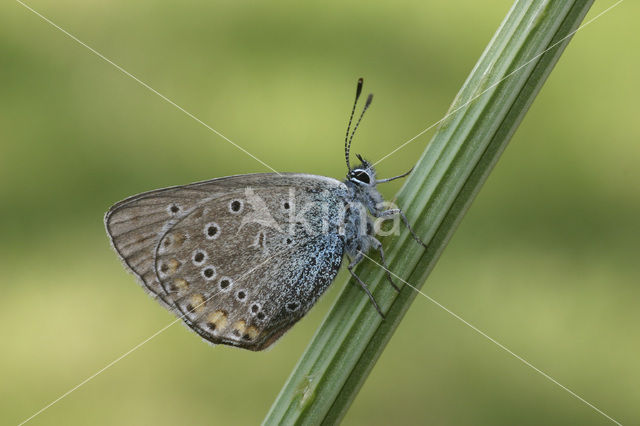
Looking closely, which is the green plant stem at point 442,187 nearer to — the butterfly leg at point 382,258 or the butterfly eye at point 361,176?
the butterfly leg at point 382,258

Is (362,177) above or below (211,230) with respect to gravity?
above

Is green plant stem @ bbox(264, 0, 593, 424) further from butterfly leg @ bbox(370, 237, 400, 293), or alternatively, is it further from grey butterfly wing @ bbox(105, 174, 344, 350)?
grey butterfly wing @ bbox(105, 174, 344, 350)

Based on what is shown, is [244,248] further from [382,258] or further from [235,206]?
[382,258]

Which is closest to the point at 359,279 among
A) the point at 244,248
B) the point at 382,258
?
the point at 382,258

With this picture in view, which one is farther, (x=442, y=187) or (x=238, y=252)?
(x=238, y=252)

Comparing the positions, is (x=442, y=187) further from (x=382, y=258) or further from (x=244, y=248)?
(x=244, y=248)

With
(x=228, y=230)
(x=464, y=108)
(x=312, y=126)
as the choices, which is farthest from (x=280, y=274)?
(x=312, y=126)
